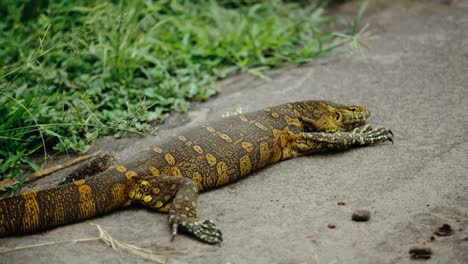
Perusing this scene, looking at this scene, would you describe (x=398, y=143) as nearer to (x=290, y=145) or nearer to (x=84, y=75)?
(x=290, y=145)

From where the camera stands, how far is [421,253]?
13.7ft

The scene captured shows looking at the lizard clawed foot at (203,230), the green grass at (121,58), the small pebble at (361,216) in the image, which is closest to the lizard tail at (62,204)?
the lizard clawed foot at (203,230)

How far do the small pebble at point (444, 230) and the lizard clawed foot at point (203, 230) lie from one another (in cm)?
172

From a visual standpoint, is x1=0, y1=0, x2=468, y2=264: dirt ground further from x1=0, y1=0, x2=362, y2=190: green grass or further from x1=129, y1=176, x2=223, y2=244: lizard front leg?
x1=0, y1=0, x2=362, y2=190: green grass

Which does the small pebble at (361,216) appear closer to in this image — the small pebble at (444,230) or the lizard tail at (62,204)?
the small pebble at (444,230)

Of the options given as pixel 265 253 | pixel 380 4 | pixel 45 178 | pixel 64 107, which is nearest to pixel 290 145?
pixel 265 253

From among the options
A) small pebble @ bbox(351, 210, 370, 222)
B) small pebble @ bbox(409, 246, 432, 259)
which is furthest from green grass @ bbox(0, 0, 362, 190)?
small pebble @ bbox(409, 246, 432, 259)

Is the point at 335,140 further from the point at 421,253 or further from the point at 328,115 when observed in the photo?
the point at 421,253

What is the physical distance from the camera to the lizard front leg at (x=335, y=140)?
20.4 feet

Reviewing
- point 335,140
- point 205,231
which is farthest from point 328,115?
point 205,231

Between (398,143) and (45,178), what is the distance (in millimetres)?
3937

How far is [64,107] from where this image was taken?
7707mm

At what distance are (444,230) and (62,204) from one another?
3148 millimetres

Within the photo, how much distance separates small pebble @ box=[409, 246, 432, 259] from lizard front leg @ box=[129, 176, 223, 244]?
1498mm
